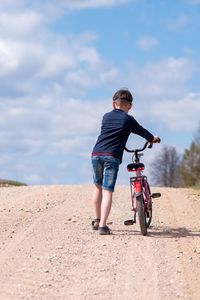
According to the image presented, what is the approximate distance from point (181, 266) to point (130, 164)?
2826 mm

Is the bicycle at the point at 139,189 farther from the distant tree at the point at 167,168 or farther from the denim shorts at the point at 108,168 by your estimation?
the distant tree at the point at 167,168

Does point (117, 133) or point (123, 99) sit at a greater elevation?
point (123, 99)

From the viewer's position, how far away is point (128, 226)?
Result: 10.5 metres

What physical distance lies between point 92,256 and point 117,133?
234 centimetres

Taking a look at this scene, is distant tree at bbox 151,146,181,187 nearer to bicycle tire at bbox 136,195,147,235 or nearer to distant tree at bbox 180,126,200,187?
distant tree at bbox 180,126,200,187

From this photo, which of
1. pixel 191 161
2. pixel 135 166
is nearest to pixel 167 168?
pixel 191 161

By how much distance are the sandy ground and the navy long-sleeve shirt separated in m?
1.15

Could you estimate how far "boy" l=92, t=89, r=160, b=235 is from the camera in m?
9.61

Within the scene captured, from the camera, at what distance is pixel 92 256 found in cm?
783

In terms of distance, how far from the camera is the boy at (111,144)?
31.5ft

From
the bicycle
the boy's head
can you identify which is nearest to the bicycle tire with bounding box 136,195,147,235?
the bicycle

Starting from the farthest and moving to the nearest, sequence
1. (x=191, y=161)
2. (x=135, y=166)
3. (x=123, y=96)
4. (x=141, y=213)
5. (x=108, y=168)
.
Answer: (x=191, y=161) → (x=135, y=166) → (x=123, y=96) → (x=108, y=168) → (x=141, y=213)

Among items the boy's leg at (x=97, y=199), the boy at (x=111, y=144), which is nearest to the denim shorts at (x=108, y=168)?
the boy at (x=111, y=144)

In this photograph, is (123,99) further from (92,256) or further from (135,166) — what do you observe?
(92,256)
